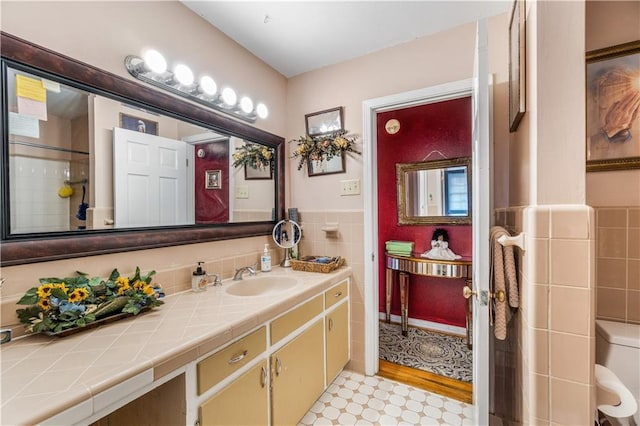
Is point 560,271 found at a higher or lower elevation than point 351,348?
higher

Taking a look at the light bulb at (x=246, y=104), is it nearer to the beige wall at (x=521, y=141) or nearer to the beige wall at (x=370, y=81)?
→ the beige wall at (x=521, y=141)

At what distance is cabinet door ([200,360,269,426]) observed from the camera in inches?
37.4

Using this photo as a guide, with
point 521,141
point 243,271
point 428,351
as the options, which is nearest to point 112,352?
point 243,271

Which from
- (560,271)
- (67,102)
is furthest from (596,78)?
(67,102)

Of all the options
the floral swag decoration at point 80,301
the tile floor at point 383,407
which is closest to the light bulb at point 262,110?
the floral swag decoration at point 80,301

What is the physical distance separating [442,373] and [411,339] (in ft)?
1.71

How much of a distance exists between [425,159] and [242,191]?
1.78 m

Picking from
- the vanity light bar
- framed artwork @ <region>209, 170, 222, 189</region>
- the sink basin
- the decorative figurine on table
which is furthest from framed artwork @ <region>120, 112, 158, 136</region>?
the decorative figurine on table

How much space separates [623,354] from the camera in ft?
3.00

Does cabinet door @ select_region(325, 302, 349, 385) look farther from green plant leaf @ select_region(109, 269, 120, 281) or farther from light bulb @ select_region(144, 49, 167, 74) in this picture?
light bulb @ select_region(144, 49, 167, 74)

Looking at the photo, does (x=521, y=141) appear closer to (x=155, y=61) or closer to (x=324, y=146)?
(x=324, y=146)

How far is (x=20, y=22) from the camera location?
0.94 m

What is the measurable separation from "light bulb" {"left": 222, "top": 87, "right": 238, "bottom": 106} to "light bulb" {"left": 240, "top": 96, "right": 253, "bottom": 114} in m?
0.05

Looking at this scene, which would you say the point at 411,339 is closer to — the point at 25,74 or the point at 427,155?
the point at 427,155
